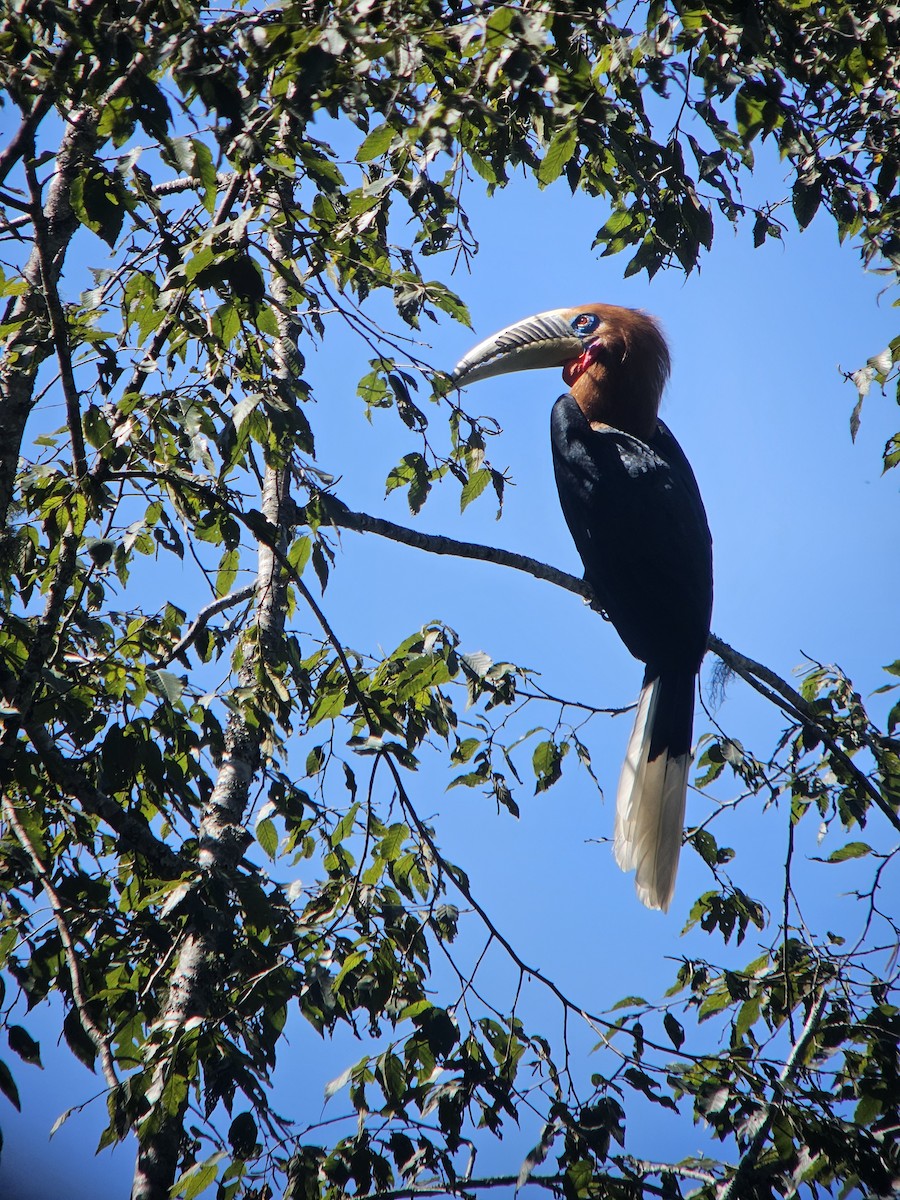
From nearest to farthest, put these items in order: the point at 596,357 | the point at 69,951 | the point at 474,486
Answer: the point at 69,951
the point at 474,486
the point at 596,357

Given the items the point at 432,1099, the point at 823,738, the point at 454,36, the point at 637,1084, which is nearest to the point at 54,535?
the point at 454,36

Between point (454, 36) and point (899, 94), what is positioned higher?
point (899, 94)

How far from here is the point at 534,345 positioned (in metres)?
4.46

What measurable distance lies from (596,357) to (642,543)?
1.17 metres

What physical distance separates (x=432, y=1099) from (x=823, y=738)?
1.42 meters

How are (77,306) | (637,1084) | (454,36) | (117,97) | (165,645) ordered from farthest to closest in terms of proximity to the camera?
1. (165,645)
2. (77,306)
3. (637,1084)
4. (117,97)
5. (454,36)

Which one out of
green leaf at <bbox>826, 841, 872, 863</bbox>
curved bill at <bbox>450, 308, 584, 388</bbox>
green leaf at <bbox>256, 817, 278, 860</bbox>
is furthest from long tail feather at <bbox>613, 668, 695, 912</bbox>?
curved bill at <bbox>450, 308, 584, 388</bbox>

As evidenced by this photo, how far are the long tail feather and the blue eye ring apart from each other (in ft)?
5.93

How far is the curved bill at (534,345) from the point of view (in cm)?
445

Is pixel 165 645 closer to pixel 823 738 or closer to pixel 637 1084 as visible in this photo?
pixel 637 1084

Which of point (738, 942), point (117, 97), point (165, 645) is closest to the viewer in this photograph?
point (117, 97)

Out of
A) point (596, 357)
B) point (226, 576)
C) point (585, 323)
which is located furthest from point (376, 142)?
point (585, 323)

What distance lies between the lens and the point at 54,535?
1563mm

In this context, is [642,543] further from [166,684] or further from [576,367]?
[166,684]
